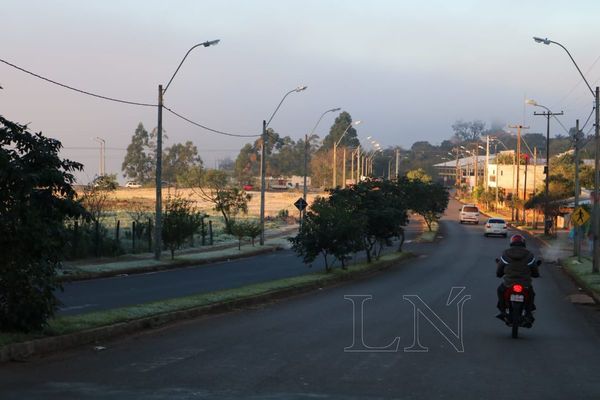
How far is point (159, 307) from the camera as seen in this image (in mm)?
15492

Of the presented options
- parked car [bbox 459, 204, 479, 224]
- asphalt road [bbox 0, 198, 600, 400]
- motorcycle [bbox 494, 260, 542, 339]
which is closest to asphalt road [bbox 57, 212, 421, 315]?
asphalt road [bbox 0, 198, 600, 400]

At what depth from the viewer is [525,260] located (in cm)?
1337

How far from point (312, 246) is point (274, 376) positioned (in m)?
17.9

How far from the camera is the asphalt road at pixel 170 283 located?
19.0 m

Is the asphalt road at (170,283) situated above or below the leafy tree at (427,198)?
below

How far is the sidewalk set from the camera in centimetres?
2827

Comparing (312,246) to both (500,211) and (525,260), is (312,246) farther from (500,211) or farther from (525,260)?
(500,211)

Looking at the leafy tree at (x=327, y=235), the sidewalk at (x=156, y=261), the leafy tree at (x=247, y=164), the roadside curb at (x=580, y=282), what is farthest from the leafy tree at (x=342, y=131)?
the leafy tree at (x=327, y=235)

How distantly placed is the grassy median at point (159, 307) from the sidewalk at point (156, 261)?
4521 mm

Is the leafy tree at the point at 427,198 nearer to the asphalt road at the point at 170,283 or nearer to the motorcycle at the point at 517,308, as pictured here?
the asphalt road at the point at 170,283

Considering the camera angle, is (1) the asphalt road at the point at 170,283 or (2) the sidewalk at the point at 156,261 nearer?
(1) the asphalt road at the point at 170,283

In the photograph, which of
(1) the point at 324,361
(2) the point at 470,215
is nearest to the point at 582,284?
(1) the point at 324,361

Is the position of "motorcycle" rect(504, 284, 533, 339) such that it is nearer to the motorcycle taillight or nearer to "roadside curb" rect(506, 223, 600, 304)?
the motorcycle taillight

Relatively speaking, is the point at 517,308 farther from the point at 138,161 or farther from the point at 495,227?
the point at 138,161
